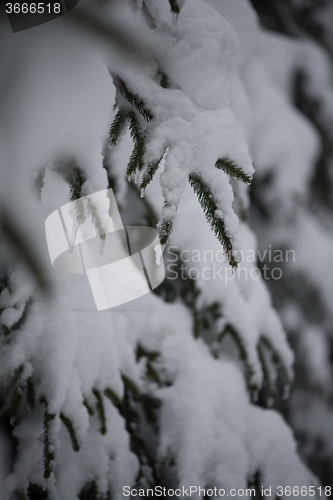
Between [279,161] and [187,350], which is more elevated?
[279,161]

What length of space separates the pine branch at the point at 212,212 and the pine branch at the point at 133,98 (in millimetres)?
92

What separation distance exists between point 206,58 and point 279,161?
2.34 feet

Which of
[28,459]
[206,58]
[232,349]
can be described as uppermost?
[206,58]

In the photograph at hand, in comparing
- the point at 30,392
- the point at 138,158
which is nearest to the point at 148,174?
the point at 138,158

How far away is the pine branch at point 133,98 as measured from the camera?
0.39m

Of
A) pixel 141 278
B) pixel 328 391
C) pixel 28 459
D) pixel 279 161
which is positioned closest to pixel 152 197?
pixel 141 278

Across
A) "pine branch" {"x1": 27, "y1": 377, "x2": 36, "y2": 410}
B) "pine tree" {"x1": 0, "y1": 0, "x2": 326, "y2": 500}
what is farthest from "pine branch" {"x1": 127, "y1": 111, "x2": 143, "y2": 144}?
"pine branch" {"x1": 27, "y1": 377, "x2": 36, "y2": 410}

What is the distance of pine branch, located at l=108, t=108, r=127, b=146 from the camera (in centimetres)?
41

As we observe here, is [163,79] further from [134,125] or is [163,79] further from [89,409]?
[89,409]

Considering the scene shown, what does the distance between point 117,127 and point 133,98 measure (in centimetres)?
4

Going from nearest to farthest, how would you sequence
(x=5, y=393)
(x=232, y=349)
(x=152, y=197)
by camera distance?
(x=5, y=393), (x=152, y=197), (x=232, y=349)

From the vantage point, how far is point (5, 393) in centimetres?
62

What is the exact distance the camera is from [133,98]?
0.39 meters

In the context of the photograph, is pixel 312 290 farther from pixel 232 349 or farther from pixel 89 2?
pixel 89 2
